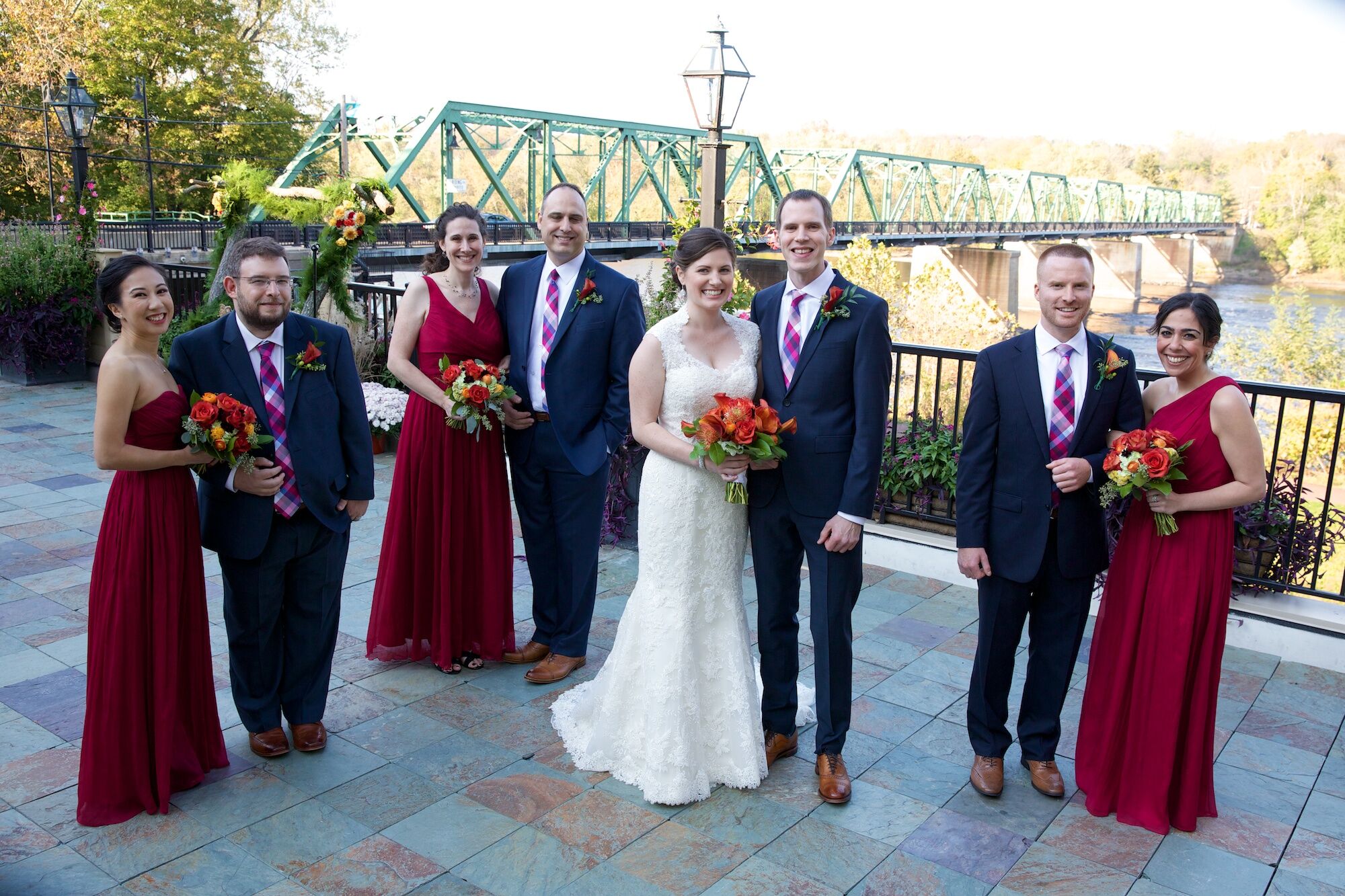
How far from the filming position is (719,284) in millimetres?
3230

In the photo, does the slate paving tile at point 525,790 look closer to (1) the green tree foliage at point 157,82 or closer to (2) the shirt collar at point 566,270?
(2) the shirt collar at point 566,270

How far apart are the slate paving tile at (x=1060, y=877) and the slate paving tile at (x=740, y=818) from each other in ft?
2.20

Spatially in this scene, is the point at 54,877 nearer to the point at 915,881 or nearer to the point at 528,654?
the point at 528,654

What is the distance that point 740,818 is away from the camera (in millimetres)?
3250

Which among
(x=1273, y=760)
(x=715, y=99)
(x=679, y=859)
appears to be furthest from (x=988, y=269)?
(x=679, y=859)

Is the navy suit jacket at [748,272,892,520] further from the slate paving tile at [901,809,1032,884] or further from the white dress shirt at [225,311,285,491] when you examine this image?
the white dress shirt at [225,311,285,491]

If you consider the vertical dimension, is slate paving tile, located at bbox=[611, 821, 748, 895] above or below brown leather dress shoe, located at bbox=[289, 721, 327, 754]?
below

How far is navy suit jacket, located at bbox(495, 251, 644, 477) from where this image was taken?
4.10m

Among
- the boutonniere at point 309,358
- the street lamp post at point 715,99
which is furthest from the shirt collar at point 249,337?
the street lamp post at point 715,99

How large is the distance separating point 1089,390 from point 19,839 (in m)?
3.50

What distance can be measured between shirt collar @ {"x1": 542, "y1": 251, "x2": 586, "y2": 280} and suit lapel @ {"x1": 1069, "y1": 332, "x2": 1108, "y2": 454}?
196 centimetres

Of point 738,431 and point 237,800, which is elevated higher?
point 738,431

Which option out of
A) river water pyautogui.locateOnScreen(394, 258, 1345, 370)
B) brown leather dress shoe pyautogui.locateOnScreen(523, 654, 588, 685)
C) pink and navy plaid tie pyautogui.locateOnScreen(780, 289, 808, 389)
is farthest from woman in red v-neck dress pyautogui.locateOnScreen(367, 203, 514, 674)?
river water pyautogui.locateOnScreen(394, 258, 1345, 370)

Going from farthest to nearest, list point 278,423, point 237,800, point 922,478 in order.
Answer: point 922,478 → point 278,423 → point 237,800
